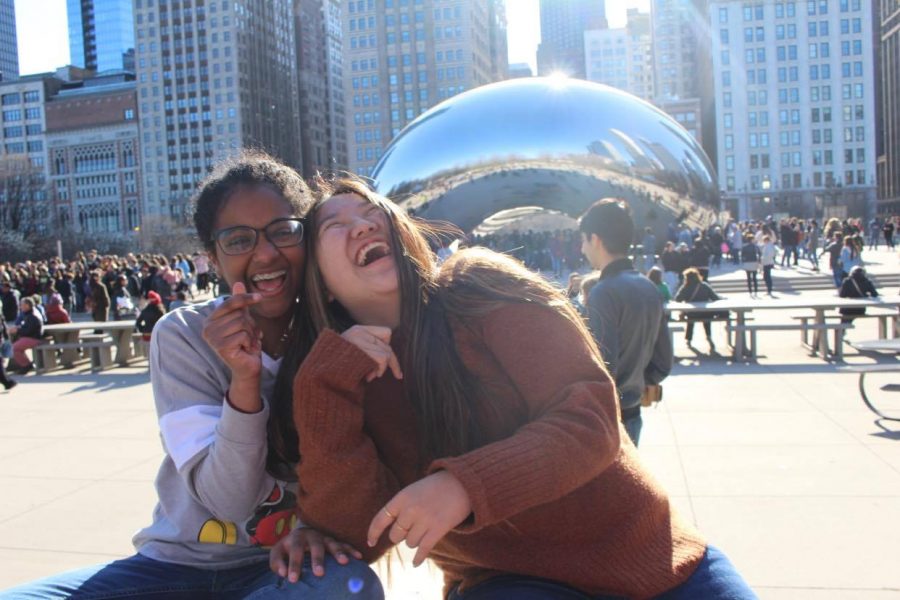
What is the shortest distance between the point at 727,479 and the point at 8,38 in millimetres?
117154

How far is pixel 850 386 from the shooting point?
673cm

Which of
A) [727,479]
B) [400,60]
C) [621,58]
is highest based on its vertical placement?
[621,58]

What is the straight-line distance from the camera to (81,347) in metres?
10.6

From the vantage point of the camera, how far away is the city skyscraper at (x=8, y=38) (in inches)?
3703

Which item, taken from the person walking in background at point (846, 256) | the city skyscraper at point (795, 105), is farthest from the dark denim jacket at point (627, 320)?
the city skyscraper at point (795, 105)

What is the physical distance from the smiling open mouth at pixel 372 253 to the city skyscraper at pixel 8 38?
107 meters

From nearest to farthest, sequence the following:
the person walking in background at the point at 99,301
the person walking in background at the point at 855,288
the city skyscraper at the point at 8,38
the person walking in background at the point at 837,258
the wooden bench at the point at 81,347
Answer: the person walking in background at the point at 855,288
the wooden bench at the point at 81,347
the person walking in background at the point at 99,301
the person walking in background at the point at 837,258
the city skyscraper at the point at 8,38

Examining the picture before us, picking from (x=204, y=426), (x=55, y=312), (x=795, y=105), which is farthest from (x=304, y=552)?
(x=795, y=105)

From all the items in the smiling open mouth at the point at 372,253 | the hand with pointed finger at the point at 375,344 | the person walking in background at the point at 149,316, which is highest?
the smiling open mouth at the point at 372,253

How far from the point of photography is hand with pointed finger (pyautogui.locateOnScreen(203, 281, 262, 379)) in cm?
154

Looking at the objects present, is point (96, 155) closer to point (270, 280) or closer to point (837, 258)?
point (837, 258)

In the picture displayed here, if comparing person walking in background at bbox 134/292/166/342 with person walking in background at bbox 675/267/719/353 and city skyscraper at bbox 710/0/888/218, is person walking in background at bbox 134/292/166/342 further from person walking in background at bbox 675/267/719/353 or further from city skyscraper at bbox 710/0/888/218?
city skyscraper at bbox 710/0/888/218

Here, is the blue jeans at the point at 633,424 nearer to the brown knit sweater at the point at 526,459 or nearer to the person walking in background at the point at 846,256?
the brown knit sweater at the point at 526,459

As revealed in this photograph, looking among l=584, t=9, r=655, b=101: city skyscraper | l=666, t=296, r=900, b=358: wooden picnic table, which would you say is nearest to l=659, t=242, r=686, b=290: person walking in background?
l=666, t=296, r=900, b=358: wooden picnic table
